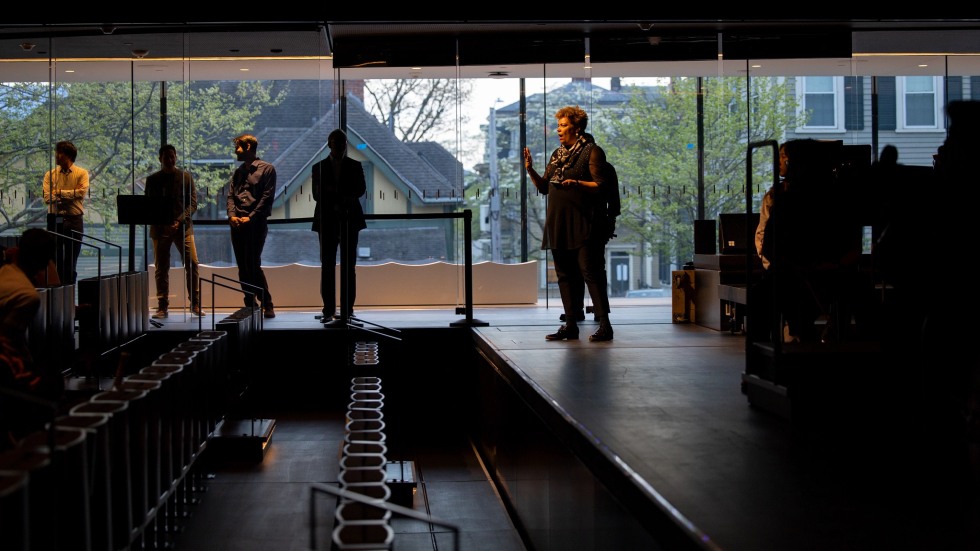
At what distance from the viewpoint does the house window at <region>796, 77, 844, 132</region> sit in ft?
38.2

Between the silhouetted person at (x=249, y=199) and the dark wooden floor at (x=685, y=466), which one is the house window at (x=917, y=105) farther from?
the silhouetted person at (x=249, y=199)

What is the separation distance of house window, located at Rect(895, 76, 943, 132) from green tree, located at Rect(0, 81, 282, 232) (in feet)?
23.3

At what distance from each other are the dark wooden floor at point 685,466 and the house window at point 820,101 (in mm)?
4343

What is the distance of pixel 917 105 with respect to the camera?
470 inches

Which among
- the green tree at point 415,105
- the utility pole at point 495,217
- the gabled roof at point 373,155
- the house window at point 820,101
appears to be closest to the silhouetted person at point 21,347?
the gabled roof at point 373,155

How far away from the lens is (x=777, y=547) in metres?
2.40

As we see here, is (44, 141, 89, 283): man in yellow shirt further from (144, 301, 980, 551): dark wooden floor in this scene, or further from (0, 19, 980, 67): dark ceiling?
(144, 301, 980, 551): dark wooden floor

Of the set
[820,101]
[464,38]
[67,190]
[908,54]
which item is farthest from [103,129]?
[908,54]

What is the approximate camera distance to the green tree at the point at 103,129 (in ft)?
35.7

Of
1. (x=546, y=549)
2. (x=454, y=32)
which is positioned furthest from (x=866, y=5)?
(x=546, y=549)

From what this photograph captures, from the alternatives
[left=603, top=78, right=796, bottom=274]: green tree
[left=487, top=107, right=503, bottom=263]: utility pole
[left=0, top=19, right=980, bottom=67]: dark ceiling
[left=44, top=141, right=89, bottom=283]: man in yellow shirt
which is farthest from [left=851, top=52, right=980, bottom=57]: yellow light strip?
[left=44, top=141, right=89, bottom=283]: man in yellow shirt

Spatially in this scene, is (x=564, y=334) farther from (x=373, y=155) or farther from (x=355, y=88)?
(x=355, y=88)

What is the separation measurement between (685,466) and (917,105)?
10.0 metres

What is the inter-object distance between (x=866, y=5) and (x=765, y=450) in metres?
7.92
